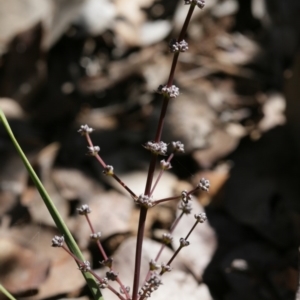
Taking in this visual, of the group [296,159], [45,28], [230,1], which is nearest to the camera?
[296,159]

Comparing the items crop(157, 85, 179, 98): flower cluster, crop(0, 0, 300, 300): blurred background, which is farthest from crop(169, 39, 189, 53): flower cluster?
crop(0, 0, 300, 300): blurred background

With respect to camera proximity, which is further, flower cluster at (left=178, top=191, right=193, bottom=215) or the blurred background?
the blurred background

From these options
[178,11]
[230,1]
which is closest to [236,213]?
[178,11]

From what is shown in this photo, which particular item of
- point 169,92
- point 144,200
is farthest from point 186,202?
point 169,92

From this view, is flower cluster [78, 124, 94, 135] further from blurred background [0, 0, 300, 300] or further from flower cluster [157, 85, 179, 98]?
blurred background [0, 0, 300, 300]

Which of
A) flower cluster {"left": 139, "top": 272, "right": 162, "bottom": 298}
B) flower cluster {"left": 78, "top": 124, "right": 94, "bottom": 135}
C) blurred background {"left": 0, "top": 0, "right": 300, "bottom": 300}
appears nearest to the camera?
flower cluster {"left": 139, "top": 272, "right": 162, "bottom": 298}

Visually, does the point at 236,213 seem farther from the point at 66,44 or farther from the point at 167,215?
the point at 66,44

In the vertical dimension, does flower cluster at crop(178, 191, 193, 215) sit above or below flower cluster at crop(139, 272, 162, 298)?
above

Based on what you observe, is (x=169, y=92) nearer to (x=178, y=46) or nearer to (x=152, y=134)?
(x=178, y=46)
